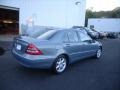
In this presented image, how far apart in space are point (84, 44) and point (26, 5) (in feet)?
32.3

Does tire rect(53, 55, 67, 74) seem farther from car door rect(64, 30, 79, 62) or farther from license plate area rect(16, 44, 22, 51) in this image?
license plate area rect(16, 44, 22, 51)

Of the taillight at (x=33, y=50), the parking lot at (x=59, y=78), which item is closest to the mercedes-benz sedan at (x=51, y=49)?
the taillight at (x=33, y=50)

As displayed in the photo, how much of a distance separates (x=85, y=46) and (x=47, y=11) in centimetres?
1106

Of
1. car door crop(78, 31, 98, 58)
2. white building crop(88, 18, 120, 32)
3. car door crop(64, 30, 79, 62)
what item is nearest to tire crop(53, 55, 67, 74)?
car door crop(64, 30, 79, 62)

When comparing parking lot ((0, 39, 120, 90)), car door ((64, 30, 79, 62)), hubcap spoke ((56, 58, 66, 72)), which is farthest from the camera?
car door ((64, 30, 79, 62))

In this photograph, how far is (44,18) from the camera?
55.3 ft

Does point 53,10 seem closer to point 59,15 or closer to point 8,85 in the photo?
point 59,15

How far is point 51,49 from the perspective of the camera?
5.23 metres

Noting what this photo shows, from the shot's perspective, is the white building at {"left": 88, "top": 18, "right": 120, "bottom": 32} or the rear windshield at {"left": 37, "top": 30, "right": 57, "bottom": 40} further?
the white building at {"left": 88, "top": 18, "right": 120, "bottom": 32}

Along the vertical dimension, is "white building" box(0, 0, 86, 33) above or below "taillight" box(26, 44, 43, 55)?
above

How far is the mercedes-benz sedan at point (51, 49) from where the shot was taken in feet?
16.3

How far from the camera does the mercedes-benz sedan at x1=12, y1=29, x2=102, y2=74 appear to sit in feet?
16.3

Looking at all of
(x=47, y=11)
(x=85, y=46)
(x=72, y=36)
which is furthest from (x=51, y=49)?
(x=47, y=11)

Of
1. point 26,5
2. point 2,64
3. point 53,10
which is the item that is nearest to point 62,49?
point 2,64
